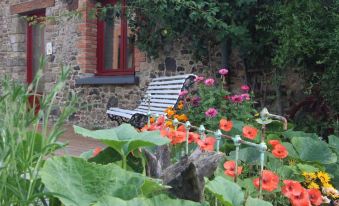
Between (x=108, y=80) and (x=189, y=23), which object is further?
(x=108, y=80)

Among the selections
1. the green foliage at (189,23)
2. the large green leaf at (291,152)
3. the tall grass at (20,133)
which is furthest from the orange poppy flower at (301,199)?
the green foliage at (189,23)

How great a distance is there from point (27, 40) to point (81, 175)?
9879 mm

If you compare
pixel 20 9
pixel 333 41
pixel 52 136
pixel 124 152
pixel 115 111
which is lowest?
pixel 115 111

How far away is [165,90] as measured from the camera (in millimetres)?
6324

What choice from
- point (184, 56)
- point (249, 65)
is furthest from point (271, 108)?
point (184, 56)

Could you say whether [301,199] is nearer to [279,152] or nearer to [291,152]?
[279,152]

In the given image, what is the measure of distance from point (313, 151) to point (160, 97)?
12.4ft

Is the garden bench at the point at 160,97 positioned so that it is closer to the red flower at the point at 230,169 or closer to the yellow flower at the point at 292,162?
the yellow flower at the point at 292,162

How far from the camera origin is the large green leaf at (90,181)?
1202mm

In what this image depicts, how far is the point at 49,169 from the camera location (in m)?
1.21

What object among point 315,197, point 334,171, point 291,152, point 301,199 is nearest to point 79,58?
point 291,152

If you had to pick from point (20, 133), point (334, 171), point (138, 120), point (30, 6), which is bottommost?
point (138, 120)

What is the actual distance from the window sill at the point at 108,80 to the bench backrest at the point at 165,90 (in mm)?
932

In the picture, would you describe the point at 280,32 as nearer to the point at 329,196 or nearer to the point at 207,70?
the point at 207,70
